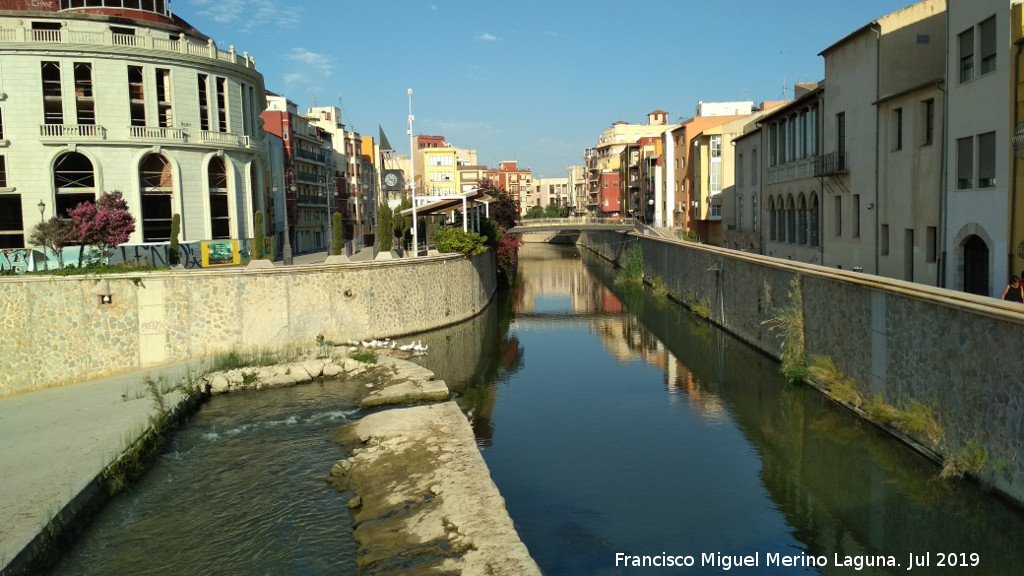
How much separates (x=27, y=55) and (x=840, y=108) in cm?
3586

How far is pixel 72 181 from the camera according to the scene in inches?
1483

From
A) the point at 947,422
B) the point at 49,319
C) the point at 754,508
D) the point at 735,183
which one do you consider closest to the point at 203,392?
the point at 49,319

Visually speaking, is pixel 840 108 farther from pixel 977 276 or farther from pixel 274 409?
pixel 274 409

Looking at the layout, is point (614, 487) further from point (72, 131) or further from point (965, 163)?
point (72, 131)

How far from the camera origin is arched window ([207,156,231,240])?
41812 mm

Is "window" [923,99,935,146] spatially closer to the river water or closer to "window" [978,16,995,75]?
"window" [978,16,995,75]

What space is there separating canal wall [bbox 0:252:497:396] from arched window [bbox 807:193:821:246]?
17792mm

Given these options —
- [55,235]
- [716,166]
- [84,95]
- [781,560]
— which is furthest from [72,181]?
[716,166]

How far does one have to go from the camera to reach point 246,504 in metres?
13.8

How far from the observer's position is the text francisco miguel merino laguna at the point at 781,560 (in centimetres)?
1121

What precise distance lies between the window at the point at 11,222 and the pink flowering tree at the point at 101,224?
824cm

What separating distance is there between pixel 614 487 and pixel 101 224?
2486 cm

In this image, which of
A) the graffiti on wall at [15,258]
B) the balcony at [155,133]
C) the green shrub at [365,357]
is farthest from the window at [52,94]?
the green shrub at [365,357]

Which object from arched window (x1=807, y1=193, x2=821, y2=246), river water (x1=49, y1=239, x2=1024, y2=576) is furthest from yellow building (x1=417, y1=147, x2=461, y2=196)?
river water (x1=49, y1=239, x2=1024, y2=576)
